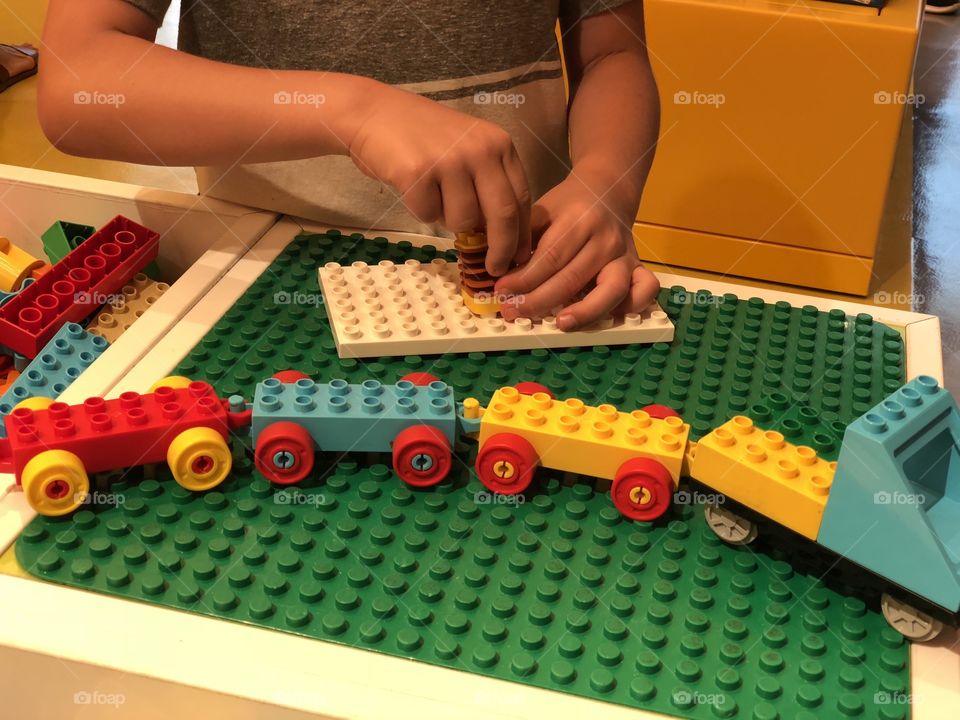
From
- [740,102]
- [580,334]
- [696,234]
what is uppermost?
[580,334]

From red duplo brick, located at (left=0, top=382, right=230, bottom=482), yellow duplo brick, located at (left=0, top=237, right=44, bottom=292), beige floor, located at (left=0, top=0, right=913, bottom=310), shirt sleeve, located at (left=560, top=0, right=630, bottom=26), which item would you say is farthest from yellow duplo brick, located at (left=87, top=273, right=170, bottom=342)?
beige floor, located at (left=0, top=0, right=913, bottom=310)

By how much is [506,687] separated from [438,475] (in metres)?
0.17

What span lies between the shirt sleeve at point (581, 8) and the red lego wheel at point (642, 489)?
64 cm

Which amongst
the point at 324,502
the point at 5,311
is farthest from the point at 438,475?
the point at 5,311

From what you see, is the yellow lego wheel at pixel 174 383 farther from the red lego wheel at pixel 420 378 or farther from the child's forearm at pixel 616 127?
the child's forearm at pixel 616 127

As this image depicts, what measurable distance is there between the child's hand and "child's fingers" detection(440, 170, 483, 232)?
0.07 metres

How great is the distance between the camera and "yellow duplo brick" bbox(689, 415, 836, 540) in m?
0.60

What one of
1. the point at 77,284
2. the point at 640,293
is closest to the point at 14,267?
the point at 77,284

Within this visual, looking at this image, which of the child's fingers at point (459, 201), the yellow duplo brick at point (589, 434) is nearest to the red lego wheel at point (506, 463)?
the yellow duplo brick at point (589, 434)

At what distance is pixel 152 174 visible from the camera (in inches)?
94.3

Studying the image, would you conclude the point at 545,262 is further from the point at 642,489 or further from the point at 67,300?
the point at 67,300

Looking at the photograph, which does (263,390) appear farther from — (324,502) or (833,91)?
(833,91)

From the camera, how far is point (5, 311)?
0.85 meters

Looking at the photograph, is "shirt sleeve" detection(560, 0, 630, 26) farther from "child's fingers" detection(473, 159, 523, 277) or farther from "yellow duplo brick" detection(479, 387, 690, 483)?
"yellow duplo brick" detection(479, 387, 690, 483)
